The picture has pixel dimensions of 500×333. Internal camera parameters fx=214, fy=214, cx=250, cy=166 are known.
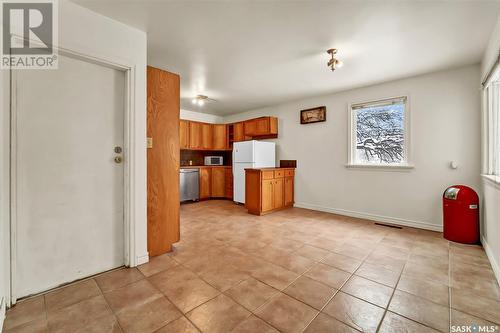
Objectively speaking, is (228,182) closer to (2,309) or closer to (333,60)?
(333,60)

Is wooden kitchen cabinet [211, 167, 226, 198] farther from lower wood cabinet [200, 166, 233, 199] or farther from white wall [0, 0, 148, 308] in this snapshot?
white wall [0, 0, 148, 308]

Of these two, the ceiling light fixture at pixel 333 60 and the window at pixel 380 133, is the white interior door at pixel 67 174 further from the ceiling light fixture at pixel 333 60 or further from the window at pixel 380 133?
the window at pixel 380 133

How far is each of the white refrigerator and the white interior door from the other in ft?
9.39

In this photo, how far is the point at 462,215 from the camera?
2.63 metres

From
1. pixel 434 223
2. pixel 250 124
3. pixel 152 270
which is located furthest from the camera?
pixel 250 124

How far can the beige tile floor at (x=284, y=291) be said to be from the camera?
1.34 m

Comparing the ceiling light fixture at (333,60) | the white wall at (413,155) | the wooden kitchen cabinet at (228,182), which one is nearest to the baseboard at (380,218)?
the white wall at (413,155)

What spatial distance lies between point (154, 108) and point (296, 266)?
213 cm

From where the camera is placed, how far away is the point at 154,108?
223 centimetres

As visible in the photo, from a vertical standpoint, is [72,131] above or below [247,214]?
above

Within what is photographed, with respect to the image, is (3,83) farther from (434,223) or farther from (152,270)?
(434,223)

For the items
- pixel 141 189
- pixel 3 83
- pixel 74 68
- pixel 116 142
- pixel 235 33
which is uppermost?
pixel 235 33

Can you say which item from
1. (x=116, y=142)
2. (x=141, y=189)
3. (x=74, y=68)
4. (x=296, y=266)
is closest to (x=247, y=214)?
(x=296, y=266)

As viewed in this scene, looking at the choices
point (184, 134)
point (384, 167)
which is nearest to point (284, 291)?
point (384, 167)
